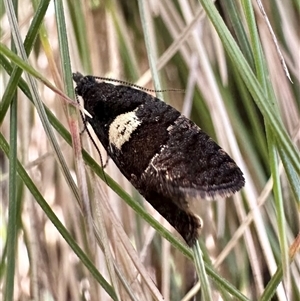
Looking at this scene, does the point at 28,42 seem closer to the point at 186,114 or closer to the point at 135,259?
the point at 135,259

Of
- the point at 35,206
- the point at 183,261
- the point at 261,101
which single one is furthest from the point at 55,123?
the point at 183,261

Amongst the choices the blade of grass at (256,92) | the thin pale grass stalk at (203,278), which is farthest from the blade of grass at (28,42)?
the thin pale grass stalk at (203,278)

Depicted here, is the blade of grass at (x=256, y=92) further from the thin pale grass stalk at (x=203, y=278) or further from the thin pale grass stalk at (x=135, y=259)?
the thin pale grass stalk at (x=135, y=259)

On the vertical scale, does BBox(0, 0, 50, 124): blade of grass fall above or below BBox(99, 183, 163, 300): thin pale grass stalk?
above

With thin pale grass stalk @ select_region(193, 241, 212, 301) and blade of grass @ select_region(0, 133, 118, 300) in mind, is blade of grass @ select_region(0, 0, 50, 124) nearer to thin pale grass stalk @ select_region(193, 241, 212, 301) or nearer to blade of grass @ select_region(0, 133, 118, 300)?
blade of grass @ select_region(0, 133, 118, 300)

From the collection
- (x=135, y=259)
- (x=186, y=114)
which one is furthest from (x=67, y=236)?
(x=186, y=114)

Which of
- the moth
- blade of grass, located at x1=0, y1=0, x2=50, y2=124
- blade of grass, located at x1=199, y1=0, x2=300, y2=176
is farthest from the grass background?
blade of grass, located at x1=199, y1=0, x2=300, y2=176

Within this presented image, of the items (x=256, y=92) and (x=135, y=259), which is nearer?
(x=256, y=92)

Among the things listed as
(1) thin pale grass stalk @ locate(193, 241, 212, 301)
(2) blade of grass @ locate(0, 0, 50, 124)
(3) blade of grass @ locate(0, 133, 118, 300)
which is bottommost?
(1) thin pale grass stalk @ locate(193, 241, 212, 301)
